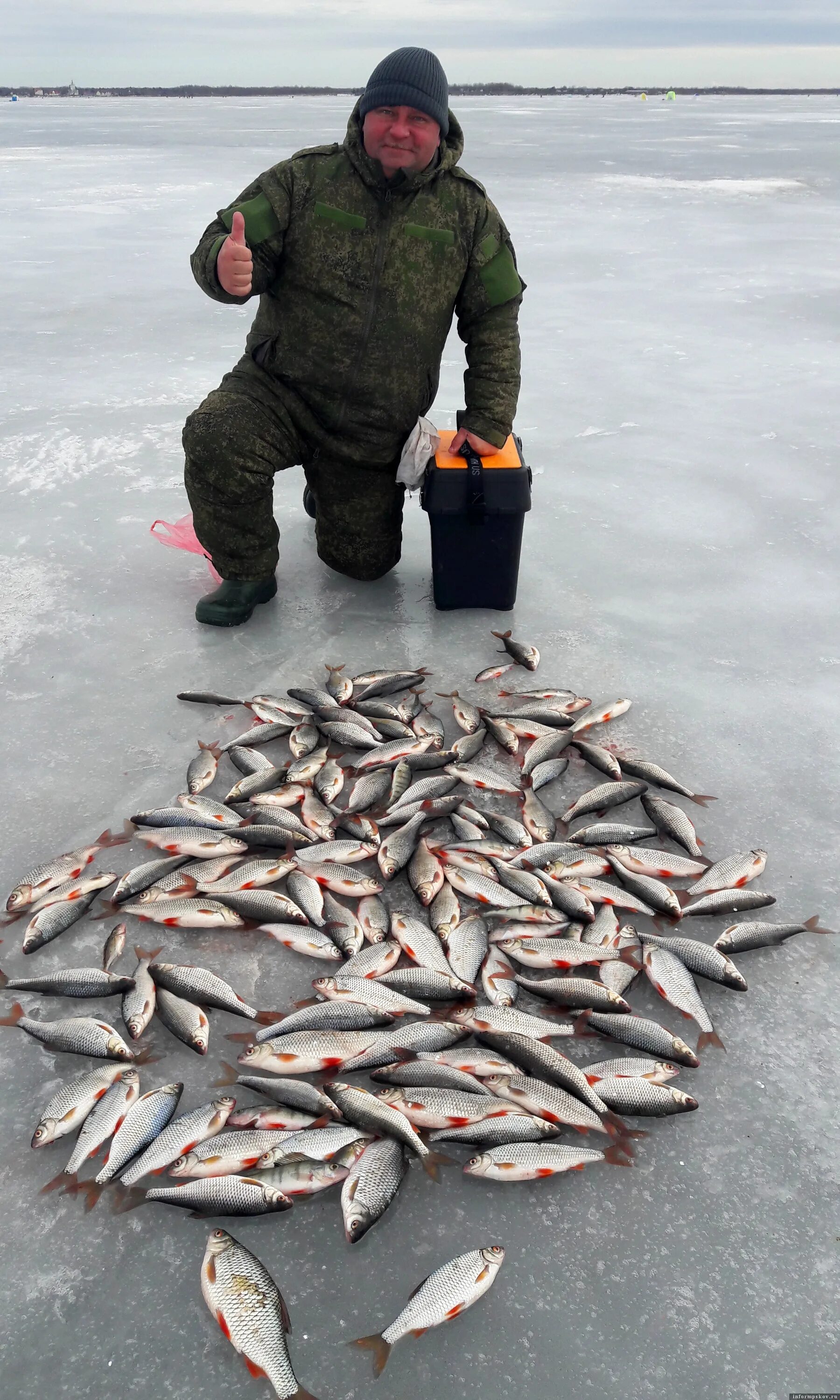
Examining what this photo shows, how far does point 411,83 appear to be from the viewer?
3.01 m

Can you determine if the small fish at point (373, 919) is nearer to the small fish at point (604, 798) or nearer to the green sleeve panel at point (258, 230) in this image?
the small fish at point (604, 798)

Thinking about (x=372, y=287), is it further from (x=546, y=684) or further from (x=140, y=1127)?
(x=140, y=1127)

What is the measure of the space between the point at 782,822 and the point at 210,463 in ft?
7.32

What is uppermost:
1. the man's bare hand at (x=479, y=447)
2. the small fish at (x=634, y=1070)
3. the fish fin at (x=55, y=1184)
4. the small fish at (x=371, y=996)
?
the man's bare hand at (x=479, y=447)

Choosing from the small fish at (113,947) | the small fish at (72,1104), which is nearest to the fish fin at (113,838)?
the small fish at (113,947)

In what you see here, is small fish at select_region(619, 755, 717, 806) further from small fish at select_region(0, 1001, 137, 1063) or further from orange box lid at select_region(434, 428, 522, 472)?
small fish at select_region(0, 1001, 137, 1063)

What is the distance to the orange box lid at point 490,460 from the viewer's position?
3361 mm

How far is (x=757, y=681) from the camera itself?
3256mm

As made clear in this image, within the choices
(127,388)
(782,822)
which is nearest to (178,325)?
(127,388)

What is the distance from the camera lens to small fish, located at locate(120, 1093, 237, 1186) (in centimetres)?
175

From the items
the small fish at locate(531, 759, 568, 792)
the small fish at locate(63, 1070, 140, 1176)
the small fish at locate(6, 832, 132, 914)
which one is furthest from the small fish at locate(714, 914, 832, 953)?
the small fish at locate(6, 832, 132, 914)

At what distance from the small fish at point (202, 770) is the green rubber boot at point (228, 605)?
815 millimetres

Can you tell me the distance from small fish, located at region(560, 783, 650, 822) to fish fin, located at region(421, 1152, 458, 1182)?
43.1 inches

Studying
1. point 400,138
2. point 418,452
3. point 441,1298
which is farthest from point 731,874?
point 400,138
